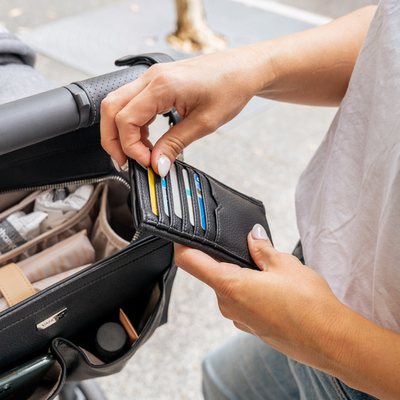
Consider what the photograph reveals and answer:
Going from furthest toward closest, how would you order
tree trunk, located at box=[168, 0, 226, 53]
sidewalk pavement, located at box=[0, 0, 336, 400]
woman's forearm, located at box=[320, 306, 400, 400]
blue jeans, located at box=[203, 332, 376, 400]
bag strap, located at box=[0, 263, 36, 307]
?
1. tree trunk, located at box=[168, 0, 226, 53]
2. sidewalk pavement, located at box=[0, 0, 336, 400]
3. blue jeans, located at box=[203, 332, 376, 400]
4. bag strap, located at box=[0, 263, 36, 307]
5. woman's forearm, located at box=[320, 306, 400, 400]

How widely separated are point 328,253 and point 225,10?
286cm

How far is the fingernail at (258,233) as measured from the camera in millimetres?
545

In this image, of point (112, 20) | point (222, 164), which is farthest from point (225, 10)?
point (222, 164)

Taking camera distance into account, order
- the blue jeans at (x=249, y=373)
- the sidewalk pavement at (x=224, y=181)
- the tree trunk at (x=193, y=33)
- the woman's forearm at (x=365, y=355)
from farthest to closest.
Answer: the tree trunk at (x=193, y=33) < the sidewalk pavement at (x=224, y=181) < the blue jeans at (x=249, y=373) < the woman's forearm at (x=365, y=355)

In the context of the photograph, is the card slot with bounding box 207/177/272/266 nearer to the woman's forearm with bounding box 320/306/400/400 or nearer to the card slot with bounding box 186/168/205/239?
the card slot with bounding box 186/168/205/239

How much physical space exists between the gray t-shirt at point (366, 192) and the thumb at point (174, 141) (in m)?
0.20

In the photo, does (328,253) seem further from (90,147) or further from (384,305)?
(90,147)

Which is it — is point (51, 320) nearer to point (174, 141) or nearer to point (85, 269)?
point (85, 269)

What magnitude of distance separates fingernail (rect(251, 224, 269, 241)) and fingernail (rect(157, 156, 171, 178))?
0.52ft

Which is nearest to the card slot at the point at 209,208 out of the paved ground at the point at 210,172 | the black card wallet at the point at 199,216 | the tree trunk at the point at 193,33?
the black card wallet at the point at 199,216

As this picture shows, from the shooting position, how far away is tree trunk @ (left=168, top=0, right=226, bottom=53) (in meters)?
2.34

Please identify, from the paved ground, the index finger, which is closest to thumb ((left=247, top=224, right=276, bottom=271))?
the index finger

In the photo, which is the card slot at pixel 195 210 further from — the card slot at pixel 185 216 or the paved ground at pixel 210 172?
the paved ground at pixel 210 172

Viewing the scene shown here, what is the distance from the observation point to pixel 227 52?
0.57m
